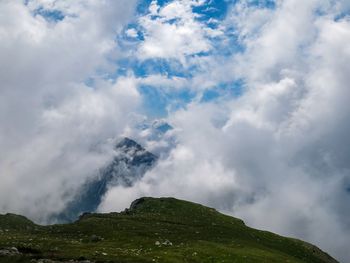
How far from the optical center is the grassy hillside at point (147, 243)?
2539 inches

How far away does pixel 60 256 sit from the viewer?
202 feet

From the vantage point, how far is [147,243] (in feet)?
274

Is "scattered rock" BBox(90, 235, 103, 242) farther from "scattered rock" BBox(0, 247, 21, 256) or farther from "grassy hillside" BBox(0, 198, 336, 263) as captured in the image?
"scattered rock" BBox(0, 247, 21, 256)

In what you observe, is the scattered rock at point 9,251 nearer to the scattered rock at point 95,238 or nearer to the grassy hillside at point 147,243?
the grassy hillside at point 147,243

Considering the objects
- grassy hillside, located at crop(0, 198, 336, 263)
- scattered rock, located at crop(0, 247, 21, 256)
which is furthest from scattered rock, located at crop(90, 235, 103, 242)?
scattered rock, located at crop(0, 247, 21, 256)

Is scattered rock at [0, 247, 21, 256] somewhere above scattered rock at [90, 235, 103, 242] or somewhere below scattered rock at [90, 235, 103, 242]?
below

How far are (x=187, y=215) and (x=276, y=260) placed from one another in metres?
68.1

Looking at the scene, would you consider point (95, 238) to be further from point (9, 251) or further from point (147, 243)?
point (9, 251)

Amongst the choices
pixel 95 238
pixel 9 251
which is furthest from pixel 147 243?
pixel 9 251

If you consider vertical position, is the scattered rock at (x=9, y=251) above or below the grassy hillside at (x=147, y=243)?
below

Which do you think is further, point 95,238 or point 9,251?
point 95,238

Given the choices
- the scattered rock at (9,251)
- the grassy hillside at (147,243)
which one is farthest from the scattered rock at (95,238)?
the scattered rock at (9,251)

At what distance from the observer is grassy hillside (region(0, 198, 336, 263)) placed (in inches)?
2539

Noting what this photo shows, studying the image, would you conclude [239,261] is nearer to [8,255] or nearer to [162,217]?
[8,255]
